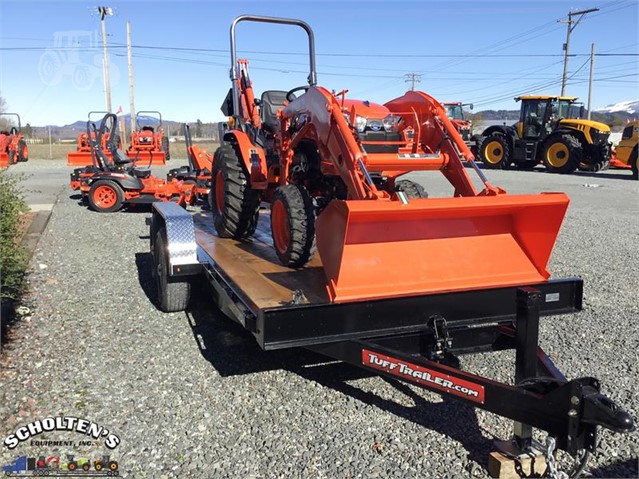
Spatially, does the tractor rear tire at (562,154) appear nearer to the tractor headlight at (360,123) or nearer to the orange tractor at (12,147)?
the tractor headlight at (360,123)

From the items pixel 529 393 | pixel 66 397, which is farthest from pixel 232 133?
pixel 529 393

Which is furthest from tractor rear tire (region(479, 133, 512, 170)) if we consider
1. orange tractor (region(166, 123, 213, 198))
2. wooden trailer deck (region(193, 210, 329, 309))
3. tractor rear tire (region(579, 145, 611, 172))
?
wooden trailer deck (region(193, 210, 329, 309))

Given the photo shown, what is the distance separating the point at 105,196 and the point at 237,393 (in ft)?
29.0

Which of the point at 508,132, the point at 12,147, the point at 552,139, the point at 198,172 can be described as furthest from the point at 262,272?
the point at 12,147

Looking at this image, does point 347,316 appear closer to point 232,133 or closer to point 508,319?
point 508,319

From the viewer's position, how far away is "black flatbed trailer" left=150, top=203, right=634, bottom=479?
2.54 meters

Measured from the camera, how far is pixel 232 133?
5.99 meters

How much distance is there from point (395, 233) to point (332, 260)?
45cm

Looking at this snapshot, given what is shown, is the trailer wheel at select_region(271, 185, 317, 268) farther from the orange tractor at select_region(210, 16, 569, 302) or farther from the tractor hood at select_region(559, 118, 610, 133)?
the tractor hood at select_region(559, 118, 610, 133)

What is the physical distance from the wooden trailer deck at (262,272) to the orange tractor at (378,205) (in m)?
0.14

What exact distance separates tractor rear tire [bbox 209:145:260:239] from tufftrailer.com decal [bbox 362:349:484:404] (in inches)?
109

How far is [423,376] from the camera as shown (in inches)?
117

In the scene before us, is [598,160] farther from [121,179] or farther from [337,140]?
[337,140]
